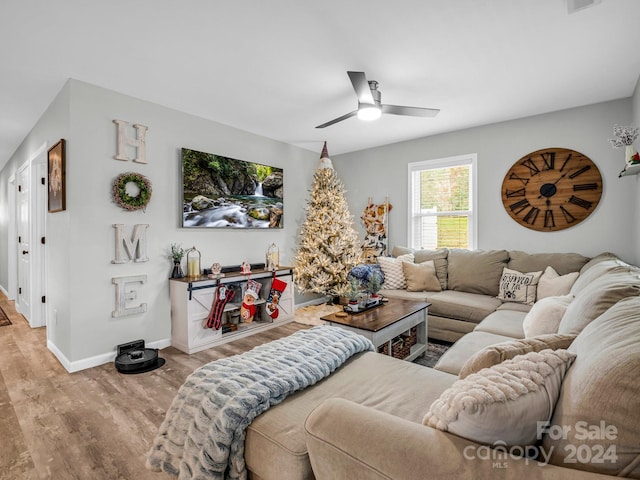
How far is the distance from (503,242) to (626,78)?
198cm

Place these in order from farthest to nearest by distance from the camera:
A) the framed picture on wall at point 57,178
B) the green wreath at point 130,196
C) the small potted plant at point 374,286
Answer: the small potted plant at point 374,286 < the green wreath at point 130,196 < the framed picture on wall at point 57,178

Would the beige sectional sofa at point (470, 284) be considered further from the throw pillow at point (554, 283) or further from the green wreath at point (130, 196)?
the green wreath at point (130, 196)

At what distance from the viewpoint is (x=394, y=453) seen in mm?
856

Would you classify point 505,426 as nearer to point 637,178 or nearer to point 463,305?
point 463,305

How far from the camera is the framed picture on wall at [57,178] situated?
2.94m

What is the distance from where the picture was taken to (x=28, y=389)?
101 inches

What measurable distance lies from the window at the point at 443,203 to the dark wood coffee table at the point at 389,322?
5.69ft

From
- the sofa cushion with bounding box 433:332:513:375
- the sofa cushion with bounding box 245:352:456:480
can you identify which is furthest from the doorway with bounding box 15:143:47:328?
the sofa cushion with bounding box 433:332:513:375

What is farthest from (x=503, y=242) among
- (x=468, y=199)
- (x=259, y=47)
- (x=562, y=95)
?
(x=259, y=47)

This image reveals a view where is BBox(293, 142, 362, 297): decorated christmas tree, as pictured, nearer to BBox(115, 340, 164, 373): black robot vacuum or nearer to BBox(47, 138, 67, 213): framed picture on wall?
BBox(115, 340, 164, 373): black robot vacuum

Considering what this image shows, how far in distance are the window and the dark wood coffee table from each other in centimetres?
173

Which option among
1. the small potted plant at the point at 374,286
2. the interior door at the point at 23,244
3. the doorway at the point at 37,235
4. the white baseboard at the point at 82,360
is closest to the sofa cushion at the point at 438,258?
the small potted plant at the point at 374,286

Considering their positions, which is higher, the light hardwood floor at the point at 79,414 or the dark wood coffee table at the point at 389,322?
the dark wood coffee table at the point at 389,322

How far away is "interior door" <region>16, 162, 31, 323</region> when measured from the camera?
4555mm
